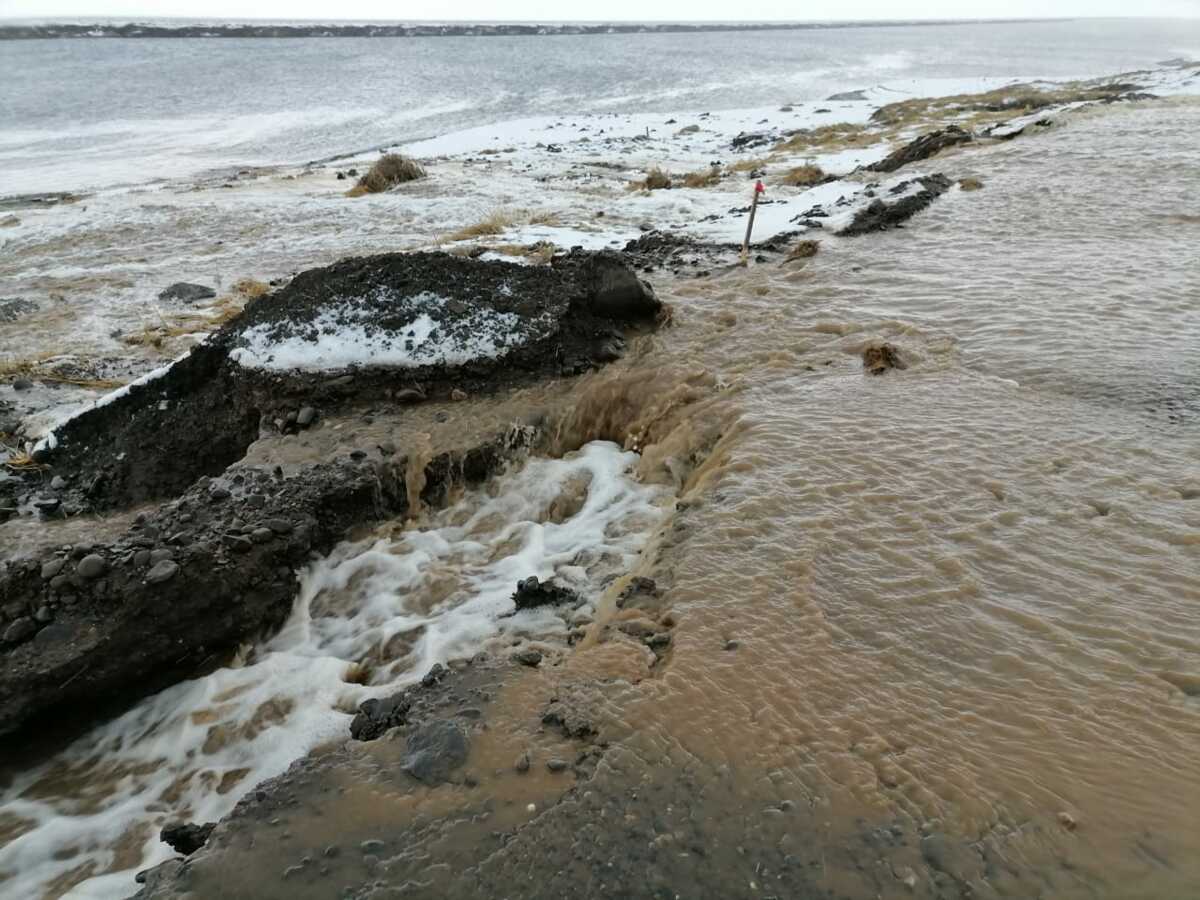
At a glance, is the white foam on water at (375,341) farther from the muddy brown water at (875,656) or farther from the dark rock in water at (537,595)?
the dark rock in water at (537,595)

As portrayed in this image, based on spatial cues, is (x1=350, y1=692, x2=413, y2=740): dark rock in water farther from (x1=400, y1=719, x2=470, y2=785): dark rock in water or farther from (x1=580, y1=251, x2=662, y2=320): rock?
(x1=580, y1=251, x2=662, y2=320): rock

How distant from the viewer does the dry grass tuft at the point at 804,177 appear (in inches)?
709

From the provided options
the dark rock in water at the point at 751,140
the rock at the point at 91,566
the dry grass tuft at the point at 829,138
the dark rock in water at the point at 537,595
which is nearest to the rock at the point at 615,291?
the dark rock in water at the point at 537,595

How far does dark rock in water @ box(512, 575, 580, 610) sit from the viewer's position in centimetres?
509

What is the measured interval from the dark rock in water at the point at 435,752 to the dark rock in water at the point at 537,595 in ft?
4.72

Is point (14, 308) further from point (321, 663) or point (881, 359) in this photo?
point (881, 359)

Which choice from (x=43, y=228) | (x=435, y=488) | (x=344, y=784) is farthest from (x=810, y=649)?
(x=43, y=228)

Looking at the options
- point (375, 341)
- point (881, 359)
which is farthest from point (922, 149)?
point (375, 341)

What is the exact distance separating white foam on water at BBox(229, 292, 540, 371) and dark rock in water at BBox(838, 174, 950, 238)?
7.38 m

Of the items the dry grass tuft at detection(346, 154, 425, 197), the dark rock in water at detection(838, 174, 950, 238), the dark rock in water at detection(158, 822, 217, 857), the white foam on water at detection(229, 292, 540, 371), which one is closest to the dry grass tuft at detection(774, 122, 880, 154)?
the dark rock in water at detection(838, 174, 950, 238)

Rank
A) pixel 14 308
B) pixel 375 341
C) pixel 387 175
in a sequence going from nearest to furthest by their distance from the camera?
pixel 375 341
pixel 14 308
pixel 387 175

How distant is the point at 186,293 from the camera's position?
12016 mm

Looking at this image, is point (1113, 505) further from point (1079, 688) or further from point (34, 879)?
point (34, 879)

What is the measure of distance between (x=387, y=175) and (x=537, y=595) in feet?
59.0
